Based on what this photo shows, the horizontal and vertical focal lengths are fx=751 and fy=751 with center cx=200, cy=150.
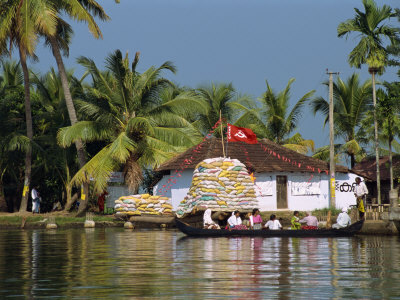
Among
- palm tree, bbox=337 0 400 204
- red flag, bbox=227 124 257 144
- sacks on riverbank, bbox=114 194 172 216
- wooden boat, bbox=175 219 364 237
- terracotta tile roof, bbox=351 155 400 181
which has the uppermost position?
palm tree, bbox=337 0 400 204

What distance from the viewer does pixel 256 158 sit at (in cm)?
4053

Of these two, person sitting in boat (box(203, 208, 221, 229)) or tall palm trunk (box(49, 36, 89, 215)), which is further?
tall palm trunk (box(49, 36, 89, 215))

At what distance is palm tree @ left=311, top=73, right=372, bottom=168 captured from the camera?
46.8 meters

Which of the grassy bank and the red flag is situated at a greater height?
the red flag

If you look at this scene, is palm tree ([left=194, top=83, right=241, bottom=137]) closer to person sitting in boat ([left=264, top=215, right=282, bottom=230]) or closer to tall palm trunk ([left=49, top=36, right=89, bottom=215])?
tall palm trunk ([left=49, top=36, right=89, bottom=215])

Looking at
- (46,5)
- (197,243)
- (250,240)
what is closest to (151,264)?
(197,243)

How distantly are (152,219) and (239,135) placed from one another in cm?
612

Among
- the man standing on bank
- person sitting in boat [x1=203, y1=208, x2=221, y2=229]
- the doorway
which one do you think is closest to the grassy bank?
the doorway

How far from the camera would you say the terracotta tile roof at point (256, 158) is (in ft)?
129

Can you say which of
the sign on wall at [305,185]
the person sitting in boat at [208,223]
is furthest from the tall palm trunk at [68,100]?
the person sitting in boat at [208,223]

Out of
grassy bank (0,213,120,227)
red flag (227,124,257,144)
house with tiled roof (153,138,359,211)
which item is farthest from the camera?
house with tiled roof (153,138,359,211)

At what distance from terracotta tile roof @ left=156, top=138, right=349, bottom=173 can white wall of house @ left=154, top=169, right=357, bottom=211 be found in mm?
473

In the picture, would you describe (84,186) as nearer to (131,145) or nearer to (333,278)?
(131,145)

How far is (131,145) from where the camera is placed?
3828cm
